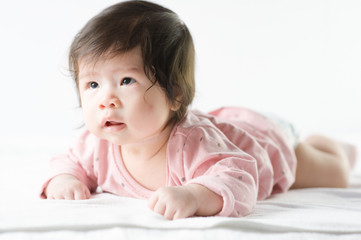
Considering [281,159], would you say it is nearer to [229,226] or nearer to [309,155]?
[309,155]

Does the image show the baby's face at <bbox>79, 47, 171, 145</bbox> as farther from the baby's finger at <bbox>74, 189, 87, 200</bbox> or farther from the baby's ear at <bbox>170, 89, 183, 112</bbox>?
the baby's finger at <bbox>74, 189, 87, 200</bbox>

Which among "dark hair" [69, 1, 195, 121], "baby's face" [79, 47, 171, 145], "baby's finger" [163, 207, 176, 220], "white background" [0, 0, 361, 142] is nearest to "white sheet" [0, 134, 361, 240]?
"baby's finger" [163, 207, 176, 220]

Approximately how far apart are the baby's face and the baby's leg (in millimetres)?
Answer: 617

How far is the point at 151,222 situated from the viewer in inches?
35.9

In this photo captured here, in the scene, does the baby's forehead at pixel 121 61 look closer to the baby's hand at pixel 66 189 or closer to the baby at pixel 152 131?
the baby at pixel 152 131

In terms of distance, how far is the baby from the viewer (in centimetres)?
108

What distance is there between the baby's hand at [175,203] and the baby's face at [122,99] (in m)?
0.19

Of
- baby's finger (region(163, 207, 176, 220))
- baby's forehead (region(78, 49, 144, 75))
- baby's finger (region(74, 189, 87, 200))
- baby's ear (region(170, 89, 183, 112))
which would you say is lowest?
baby's finger (region(74, 189, 87, 200))

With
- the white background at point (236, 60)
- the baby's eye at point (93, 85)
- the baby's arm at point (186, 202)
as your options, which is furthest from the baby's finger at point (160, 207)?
the white background at point (236, 60)

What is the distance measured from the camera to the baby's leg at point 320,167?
5.25 ft

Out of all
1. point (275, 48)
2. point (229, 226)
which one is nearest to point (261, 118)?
point (229, 226)

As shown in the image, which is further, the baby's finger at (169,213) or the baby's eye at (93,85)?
the baby's eye at (93,85)

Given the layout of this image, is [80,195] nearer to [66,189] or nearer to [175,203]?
[66,189]

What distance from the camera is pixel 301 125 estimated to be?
303cm
